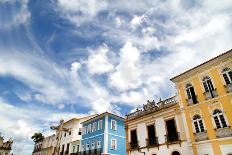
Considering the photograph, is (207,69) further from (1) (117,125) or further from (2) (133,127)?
(1) (117,125)

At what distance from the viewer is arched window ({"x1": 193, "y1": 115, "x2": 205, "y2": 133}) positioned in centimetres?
1688

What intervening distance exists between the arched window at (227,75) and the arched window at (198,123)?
159 inches

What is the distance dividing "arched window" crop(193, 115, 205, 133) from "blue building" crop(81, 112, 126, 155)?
14.1 metres

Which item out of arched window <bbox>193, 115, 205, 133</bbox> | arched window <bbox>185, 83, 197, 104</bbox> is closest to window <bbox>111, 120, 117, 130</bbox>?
arched window <bbox>185, 83, 197, 104</bbox>

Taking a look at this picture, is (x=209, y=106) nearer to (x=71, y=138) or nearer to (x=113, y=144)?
(x=113, y=144)

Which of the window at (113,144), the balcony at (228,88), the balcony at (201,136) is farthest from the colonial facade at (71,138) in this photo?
the balcony at (228,88)

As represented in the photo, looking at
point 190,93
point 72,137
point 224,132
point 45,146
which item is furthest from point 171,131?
point 45,146

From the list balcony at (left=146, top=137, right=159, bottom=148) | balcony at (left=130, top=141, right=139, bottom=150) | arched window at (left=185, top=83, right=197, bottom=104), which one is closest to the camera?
arched window at (left=185, top=83, right=197, bottom=104)

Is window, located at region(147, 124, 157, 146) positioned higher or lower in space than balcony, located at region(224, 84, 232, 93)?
lower

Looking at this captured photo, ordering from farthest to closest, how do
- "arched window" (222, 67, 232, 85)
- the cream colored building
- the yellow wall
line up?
the cream colored building < "arched window" (222, 67, 232, 85) < the yellow wall

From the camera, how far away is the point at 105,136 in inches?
1084

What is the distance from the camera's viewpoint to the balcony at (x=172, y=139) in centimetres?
1794

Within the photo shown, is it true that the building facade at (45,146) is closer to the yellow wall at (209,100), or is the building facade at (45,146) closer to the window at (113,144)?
the window at (113,144)

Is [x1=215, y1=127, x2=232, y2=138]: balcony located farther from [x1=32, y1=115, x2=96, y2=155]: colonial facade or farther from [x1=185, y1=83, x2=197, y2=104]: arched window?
[x1=32, y1=115, x2=96, y2=155]: colonial facade
